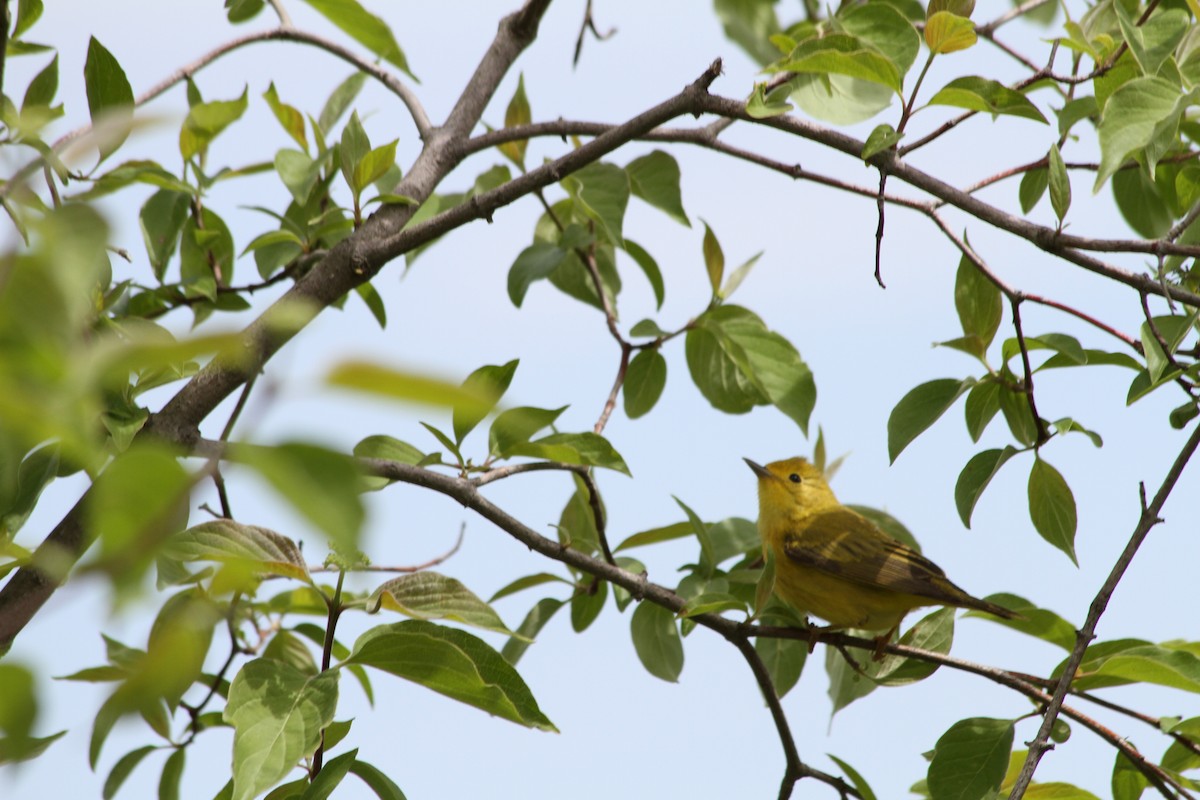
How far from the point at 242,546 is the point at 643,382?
1536 millimetres

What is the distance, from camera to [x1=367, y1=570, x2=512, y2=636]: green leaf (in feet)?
6.86

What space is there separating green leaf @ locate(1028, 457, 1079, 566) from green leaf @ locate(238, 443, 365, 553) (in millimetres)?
2321

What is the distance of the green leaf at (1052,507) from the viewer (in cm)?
258

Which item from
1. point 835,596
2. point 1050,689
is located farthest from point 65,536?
point 835,596

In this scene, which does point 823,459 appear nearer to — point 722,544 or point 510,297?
point 722,544

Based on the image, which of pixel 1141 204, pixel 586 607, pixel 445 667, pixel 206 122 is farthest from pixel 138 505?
pixel 1141 204

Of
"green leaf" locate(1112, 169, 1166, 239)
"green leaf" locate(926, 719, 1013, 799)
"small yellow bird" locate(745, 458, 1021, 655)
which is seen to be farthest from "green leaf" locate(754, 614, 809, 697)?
"green leaf" locate(1112, 169, 1166, 239)

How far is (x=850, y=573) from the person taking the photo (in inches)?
158

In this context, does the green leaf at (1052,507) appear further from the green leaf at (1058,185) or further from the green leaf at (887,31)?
the green leaf at (887,31)

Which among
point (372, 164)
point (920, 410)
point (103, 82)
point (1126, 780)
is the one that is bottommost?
point (1126, 780)

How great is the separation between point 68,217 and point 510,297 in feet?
8.35

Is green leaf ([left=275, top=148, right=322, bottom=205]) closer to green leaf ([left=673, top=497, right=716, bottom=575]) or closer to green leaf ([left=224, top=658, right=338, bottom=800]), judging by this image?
green leaf ([left=673, top=497, right=716, bottom=575])

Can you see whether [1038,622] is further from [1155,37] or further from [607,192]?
Answer: [607,192]

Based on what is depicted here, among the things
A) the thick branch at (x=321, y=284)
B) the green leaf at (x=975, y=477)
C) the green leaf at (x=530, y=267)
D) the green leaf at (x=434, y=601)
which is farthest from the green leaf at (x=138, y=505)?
the green leaf at (x=530, y=267)
